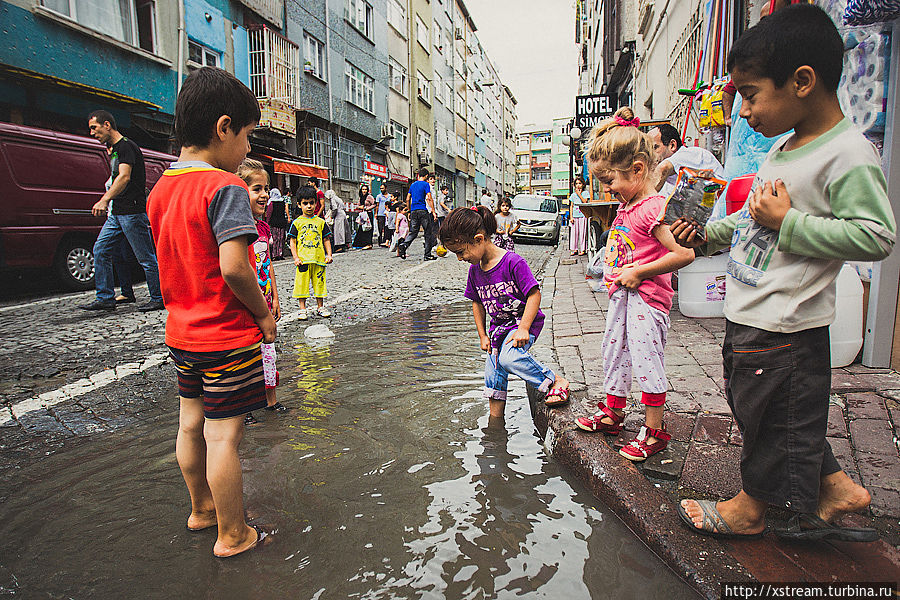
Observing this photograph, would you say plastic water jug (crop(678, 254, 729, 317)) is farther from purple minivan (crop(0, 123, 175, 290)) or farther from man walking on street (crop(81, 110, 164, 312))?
purple minivan (crop(0, 123, 175, 290))

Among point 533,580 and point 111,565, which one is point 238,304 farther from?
point 533,580

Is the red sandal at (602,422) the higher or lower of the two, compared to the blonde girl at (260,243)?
lower

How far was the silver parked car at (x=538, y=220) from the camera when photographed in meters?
17.6

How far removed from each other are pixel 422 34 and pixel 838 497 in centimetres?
3651

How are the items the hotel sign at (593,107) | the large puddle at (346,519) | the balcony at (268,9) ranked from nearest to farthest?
the large puddle at (346,519) → the hotel sign at (593,107) → the balcony at (268,9)

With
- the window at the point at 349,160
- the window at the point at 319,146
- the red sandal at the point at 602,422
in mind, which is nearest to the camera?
the red sandal at the point at 602,422

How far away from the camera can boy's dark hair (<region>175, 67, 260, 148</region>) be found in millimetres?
1853

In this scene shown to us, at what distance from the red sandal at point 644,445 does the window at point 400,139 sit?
2822 cm

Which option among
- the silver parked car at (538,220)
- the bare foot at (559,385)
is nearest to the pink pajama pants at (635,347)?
the bare foot at (559,385)

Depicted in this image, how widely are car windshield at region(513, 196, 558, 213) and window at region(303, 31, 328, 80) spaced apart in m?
9.30

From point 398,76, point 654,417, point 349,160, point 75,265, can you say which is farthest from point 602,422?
point 398,76

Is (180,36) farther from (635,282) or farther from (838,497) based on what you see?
(838,497)

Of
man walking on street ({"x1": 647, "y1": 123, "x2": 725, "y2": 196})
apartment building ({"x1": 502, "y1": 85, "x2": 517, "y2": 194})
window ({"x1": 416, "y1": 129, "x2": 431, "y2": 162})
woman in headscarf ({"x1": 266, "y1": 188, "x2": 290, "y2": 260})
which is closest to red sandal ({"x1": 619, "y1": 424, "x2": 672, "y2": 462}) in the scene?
man walking on street ({"x1": 647, "y1": 123, "x2": 725, "y2": 196})

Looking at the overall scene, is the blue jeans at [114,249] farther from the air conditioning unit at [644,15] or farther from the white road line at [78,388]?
the air conditioning unit at [644,15]
